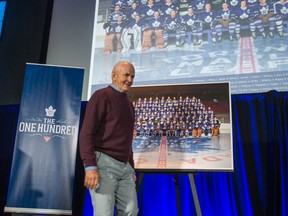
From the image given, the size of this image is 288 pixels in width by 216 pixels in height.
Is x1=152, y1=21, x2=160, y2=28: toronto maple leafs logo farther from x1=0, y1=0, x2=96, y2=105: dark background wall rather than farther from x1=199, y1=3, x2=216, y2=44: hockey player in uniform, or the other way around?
x1=0, y1=0, x2=96, y2=105: dark background wall

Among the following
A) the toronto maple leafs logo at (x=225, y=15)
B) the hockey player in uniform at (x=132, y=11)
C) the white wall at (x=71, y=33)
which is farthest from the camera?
the white wall at (x=71, y=33)

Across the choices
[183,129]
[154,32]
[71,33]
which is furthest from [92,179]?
[71,33]

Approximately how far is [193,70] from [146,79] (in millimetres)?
513

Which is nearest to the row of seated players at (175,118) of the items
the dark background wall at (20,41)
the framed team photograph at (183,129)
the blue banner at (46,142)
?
the framed team photograph at (183,129)

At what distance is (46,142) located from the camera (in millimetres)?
2953

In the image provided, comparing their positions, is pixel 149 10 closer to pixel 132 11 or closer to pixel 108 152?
pixel 132 11

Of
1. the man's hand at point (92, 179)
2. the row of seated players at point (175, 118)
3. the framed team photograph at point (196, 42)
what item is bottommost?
the man's hand at point (92, 179)

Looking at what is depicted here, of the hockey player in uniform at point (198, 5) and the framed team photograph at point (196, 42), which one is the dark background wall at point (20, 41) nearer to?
the framed team photograph at point (196, 42)

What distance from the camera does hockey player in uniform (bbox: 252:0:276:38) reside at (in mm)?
3359

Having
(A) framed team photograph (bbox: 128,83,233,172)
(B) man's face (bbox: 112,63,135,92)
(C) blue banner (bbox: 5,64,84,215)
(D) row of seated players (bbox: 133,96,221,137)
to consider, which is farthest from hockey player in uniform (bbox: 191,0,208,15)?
(B) man's face (bbox: 112,63,135,92)

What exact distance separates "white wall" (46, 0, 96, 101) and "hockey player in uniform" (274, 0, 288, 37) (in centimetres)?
220

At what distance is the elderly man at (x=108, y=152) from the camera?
1.67m

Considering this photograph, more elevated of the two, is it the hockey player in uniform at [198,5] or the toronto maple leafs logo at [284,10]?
the hockey player in uniform at [198,5]

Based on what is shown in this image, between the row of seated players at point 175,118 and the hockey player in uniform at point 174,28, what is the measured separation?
1.07 metres
